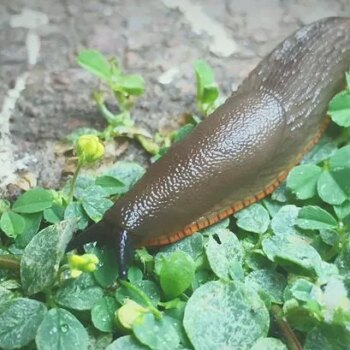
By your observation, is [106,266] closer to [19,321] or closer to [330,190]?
[19,321]

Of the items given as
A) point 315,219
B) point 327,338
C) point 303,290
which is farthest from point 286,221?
point 327,338

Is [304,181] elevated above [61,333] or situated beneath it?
elevated above

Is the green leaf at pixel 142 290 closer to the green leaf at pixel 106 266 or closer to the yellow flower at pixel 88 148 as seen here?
the green leaf at pixel 106 266

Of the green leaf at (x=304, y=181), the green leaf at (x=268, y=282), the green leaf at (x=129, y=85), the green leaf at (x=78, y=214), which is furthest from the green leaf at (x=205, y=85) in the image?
the green leaf at (x=268, y=282)

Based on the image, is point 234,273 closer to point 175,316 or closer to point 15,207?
point 175,316

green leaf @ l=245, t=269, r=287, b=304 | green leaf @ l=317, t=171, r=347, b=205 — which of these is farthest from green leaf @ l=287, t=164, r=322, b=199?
green leaf @ l=245, t=269, r=287, b=304
